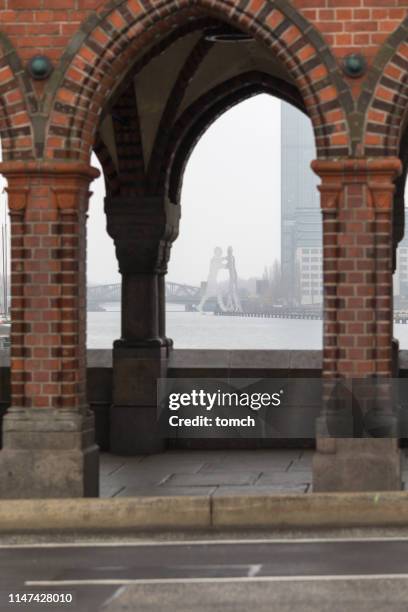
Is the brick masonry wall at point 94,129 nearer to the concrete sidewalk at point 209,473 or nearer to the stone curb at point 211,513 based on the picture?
the stone curb at point 211,513

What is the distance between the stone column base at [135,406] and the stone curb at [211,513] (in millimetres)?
5215

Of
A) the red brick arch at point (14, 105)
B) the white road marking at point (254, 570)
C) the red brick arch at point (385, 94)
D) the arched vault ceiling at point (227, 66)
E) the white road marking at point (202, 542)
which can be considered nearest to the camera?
the white road marking at point (254, 570)

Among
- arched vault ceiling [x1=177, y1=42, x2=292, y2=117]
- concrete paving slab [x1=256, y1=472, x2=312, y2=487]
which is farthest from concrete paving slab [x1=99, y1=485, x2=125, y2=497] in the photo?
arched vault ceiling [x1=177, y1=42, x2=292, y2=117]

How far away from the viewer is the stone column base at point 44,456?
45.2ft

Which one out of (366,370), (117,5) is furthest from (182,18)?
(366,370)

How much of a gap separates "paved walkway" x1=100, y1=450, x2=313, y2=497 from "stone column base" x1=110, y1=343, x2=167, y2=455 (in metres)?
0.28

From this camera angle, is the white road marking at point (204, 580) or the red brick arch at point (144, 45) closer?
the white road marking at point (204, 580)

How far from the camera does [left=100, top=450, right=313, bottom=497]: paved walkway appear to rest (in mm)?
15383

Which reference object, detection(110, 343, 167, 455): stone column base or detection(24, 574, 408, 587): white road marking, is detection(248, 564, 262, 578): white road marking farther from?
detection(110, 343, 167, 455): stone column base

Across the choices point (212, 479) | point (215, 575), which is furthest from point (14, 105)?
point (215, 575)

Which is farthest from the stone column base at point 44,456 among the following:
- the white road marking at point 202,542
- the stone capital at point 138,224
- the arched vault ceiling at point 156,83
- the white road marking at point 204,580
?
the arched vault ceiling at point 156,83

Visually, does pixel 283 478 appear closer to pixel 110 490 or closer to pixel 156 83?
pixel 110 490

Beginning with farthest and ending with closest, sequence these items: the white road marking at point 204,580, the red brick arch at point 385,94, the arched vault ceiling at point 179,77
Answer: the arched vault ceiling at point 179,77 < the red brick arch at point 385,94 < the white road marking at point 204,580

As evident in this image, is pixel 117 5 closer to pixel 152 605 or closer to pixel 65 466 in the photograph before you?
pixel 65 466
